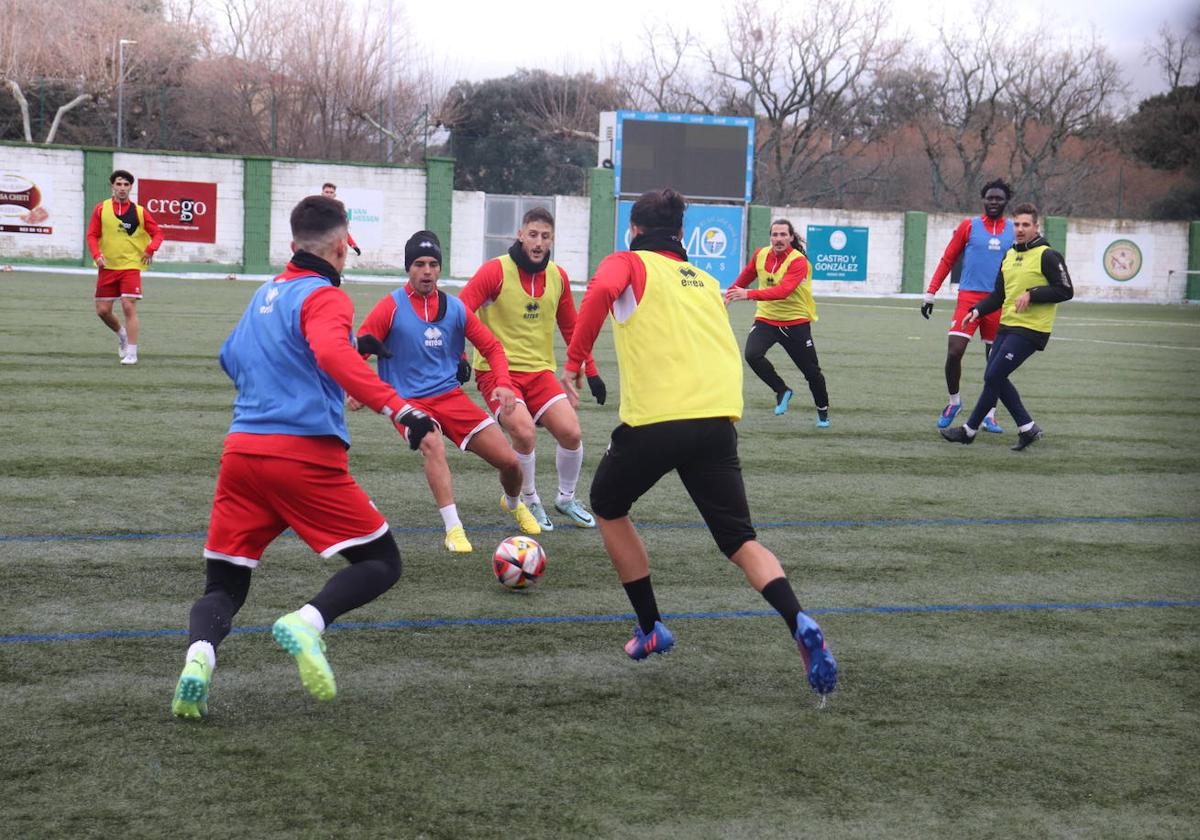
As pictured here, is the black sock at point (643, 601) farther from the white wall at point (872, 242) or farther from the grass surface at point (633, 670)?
the white wall at point (872, 242)

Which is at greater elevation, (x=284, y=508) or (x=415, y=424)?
(x=415, y=424)

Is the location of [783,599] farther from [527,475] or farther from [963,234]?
[963,234]

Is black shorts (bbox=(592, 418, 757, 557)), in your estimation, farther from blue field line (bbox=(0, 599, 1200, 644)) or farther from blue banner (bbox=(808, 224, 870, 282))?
blue banner (bbox=(808, 224, 870, 282))

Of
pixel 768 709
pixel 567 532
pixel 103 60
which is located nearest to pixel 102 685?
pixel 768 709

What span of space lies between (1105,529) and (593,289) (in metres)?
4.62

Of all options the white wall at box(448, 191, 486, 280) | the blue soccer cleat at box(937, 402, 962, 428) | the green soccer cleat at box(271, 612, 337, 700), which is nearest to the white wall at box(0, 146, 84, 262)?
the white wall at box(448, 191, 486, 280)

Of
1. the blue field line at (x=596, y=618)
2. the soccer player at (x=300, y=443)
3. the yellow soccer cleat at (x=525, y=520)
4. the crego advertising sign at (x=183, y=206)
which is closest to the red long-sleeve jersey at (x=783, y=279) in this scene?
the yellow soccer cleat at (x=525, y=520)

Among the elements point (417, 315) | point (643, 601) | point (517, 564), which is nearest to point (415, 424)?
point (643, 601)

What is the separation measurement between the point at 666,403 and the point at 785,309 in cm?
824

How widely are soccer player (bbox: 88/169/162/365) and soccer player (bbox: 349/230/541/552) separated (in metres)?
8.70

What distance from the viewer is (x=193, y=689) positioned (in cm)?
433

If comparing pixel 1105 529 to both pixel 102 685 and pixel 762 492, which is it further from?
pixel 102 685

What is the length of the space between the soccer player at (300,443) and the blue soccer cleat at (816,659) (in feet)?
4.76

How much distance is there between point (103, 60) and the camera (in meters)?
51.1
